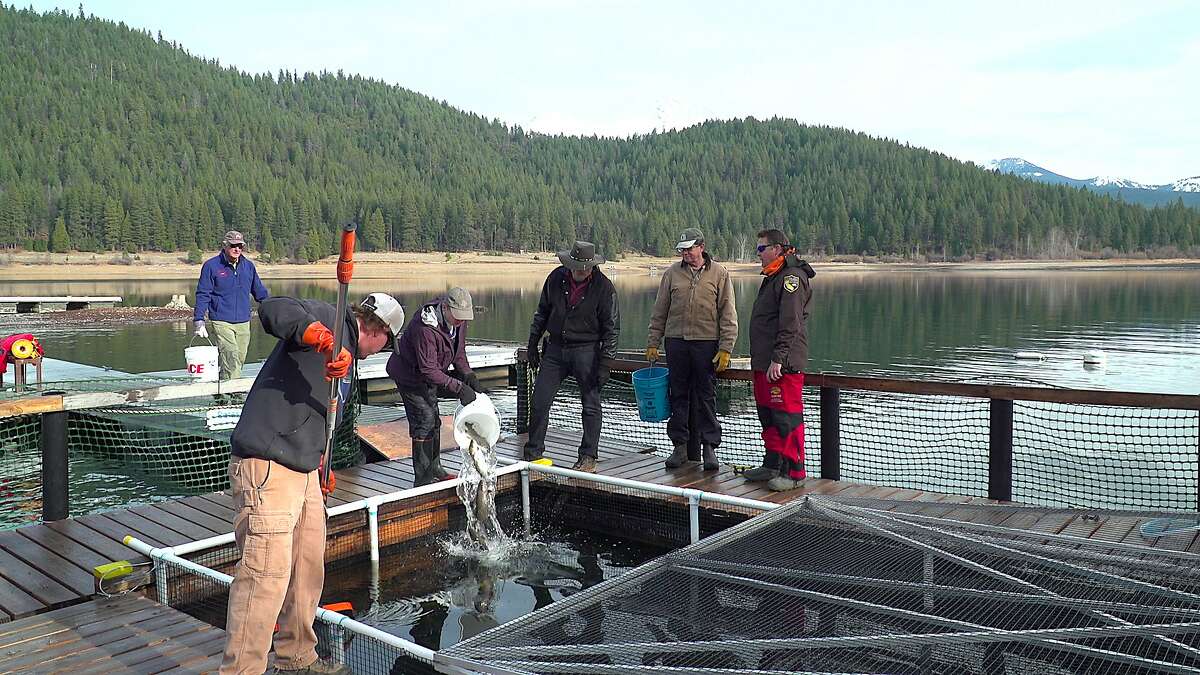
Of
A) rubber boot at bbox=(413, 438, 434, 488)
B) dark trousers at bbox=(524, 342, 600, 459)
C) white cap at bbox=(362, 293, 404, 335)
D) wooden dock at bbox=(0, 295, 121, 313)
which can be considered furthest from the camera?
wooden dock at bbox=(0, 295, 121, 313)

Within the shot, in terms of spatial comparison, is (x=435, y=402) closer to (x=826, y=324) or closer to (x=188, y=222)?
(x=826, y=324)

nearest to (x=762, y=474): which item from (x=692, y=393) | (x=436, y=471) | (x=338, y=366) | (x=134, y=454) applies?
(x=692, y=393)

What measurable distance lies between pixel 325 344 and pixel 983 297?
54.6 m

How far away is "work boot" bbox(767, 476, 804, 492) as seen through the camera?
623cm

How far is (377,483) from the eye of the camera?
6684mm

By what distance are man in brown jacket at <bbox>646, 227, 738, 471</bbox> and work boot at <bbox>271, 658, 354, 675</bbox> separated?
369 centimetres

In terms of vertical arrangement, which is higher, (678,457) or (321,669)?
(678,457)

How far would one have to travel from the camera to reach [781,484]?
6234 millimetres

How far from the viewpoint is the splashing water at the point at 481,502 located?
6.09 meters

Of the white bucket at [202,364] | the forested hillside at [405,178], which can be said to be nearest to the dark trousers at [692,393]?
the white bucket at [202,364]

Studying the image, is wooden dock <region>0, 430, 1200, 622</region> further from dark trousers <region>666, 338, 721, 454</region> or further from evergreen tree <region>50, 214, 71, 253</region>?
evergreen tree <region>50, 214, 71, 253</region>

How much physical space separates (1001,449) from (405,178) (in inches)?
5419

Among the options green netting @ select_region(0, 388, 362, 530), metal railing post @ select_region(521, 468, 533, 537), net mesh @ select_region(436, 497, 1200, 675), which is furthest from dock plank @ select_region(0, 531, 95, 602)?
metal railing post @ select_region(521, 468, 533, 537)

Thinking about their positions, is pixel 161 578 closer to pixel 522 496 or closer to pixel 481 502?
pixel 481 502
